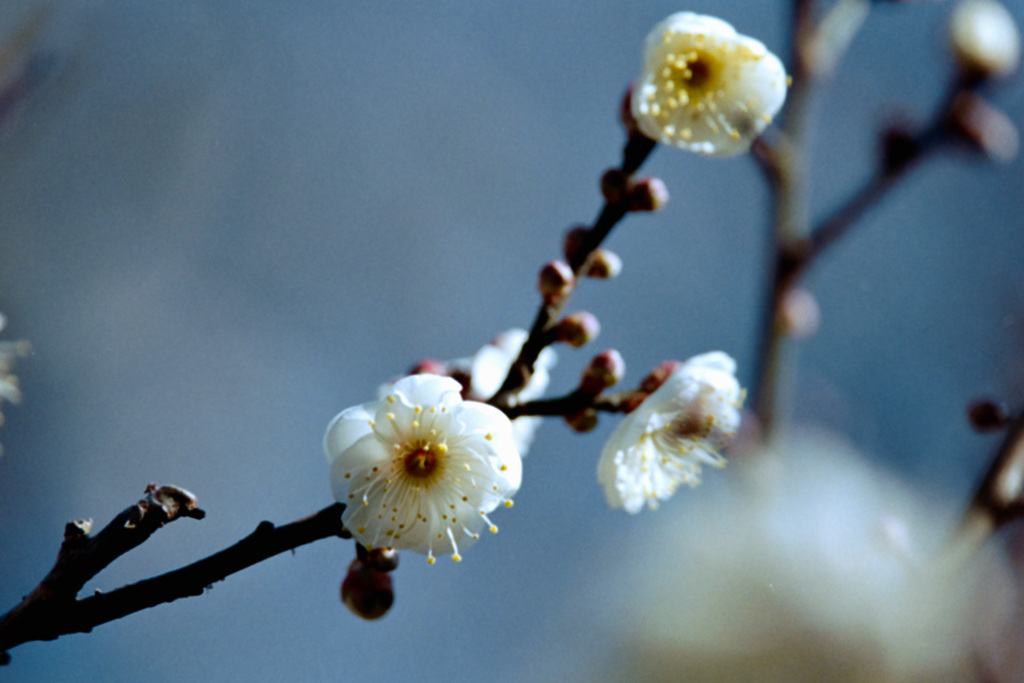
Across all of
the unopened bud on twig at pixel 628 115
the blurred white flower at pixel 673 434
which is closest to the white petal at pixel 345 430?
the blurred white flower at pixel 673 434

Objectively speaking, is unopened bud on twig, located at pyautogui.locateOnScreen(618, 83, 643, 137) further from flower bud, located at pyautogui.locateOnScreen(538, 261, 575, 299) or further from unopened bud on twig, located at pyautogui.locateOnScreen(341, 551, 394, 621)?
unopened bud on twig, located at pyautogui.locateOnScreen(341, 551, 394, 621)

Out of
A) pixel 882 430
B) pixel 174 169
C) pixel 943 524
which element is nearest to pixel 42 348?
pixel 174 169

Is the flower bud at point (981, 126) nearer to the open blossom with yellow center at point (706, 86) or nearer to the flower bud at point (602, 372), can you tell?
the open blossom with yellow center at point (706, 86)

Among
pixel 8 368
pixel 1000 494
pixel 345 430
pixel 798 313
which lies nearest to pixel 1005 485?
pixel 1000 494

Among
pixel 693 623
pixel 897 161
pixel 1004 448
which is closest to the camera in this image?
pixel 1004 448

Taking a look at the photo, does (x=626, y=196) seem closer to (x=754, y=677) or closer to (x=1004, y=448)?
(x=1004, y=448)
